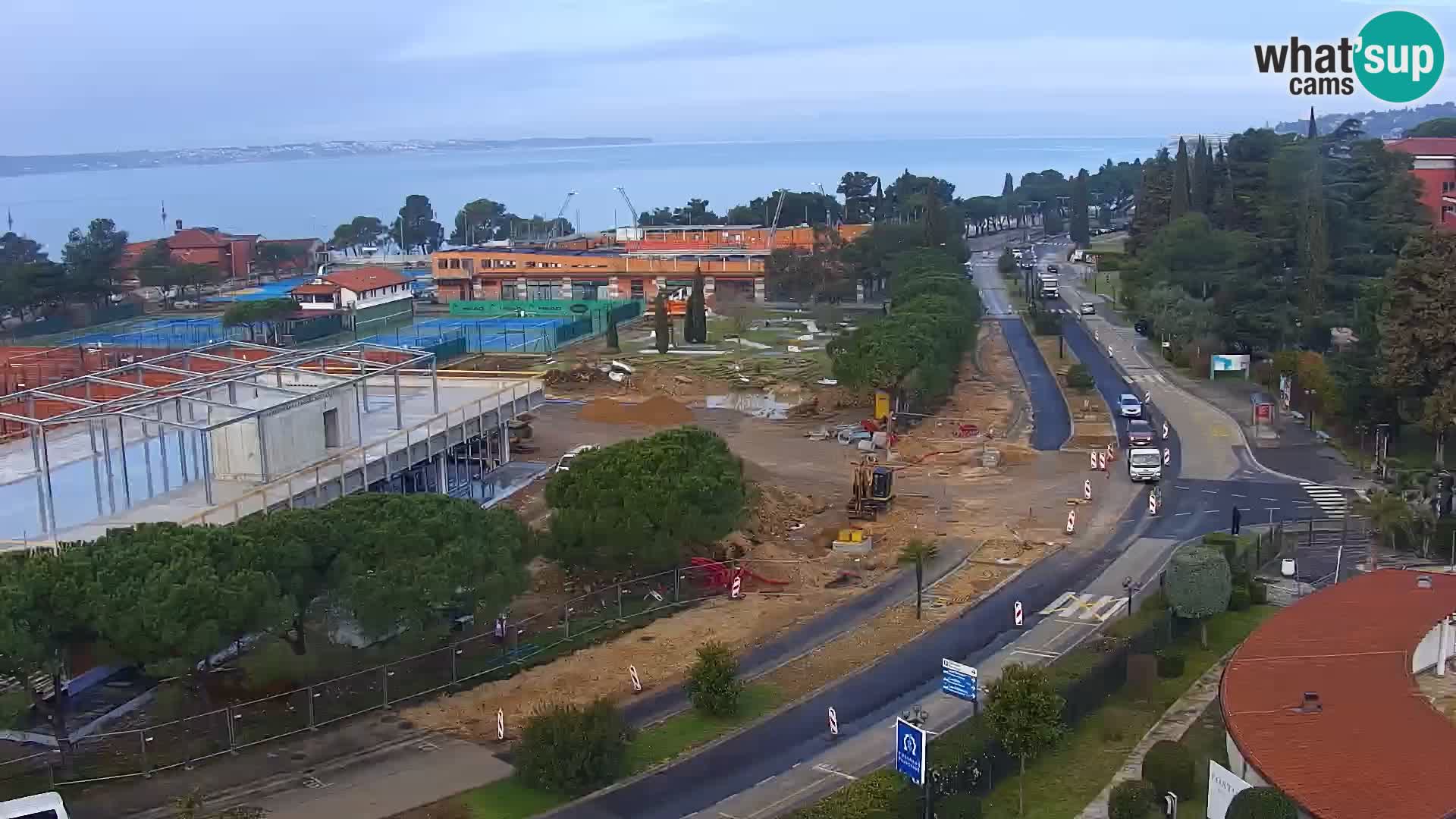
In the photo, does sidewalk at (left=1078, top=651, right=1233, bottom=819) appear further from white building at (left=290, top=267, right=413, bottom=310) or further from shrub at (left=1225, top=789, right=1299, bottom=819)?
white building at (left=290, top=267, right=413, bottom=310)

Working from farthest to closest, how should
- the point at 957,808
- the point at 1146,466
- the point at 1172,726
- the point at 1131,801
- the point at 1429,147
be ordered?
the point at 1429,147 → the point at 1146,466 → the point at 1172,726 → the point at 1131,801 → the point at 957,808

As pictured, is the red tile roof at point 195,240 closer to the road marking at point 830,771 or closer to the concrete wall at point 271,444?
the concrete wall at point 271,444

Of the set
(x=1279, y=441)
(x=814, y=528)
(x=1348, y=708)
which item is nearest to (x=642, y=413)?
(x=814, y=528)

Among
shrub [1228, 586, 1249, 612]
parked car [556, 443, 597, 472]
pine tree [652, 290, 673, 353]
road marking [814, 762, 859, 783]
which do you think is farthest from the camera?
pine tree [652, 290, 673, 353]

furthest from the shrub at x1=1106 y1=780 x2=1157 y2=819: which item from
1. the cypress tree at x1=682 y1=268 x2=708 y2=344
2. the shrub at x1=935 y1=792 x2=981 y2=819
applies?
the cypress tree at x1=682 y1=268 x2=708 y2=344

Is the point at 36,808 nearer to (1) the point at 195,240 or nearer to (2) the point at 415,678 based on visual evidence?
(2) the point at 415,678
